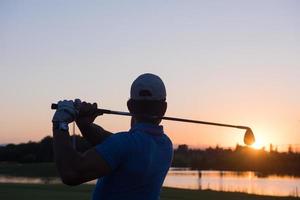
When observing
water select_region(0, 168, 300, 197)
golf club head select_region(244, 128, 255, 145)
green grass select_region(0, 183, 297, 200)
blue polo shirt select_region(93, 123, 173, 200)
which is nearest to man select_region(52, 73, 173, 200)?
blue polo shirt select_region(93, 123, 173, 200)

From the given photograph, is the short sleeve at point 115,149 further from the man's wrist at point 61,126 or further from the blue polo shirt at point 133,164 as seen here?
the man's wrist at point 61,126

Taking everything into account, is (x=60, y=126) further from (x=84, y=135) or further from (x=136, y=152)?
(x=84, y=135)

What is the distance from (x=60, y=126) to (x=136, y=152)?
33 centimetres

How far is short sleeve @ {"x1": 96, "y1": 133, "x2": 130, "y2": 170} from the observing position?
7.52 feet

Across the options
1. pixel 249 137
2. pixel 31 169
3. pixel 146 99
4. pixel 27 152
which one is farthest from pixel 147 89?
pixel 27 152

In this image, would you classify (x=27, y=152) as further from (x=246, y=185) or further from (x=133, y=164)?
(x=133, y=164)

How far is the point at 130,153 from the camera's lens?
7.80ft

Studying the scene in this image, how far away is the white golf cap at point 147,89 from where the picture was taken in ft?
8.30

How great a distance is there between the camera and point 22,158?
224 ft

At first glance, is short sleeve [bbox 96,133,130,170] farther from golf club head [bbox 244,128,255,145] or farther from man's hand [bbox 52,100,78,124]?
golf club head [bbox 244,128,255,145]

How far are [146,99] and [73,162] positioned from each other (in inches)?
18.7

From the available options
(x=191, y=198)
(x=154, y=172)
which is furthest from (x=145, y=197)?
(x=191, y=198)

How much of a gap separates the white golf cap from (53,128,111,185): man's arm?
1.20ft

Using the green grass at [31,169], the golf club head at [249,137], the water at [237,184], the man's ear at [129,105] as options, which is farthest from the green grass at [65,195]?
the green grass at [31,169]
